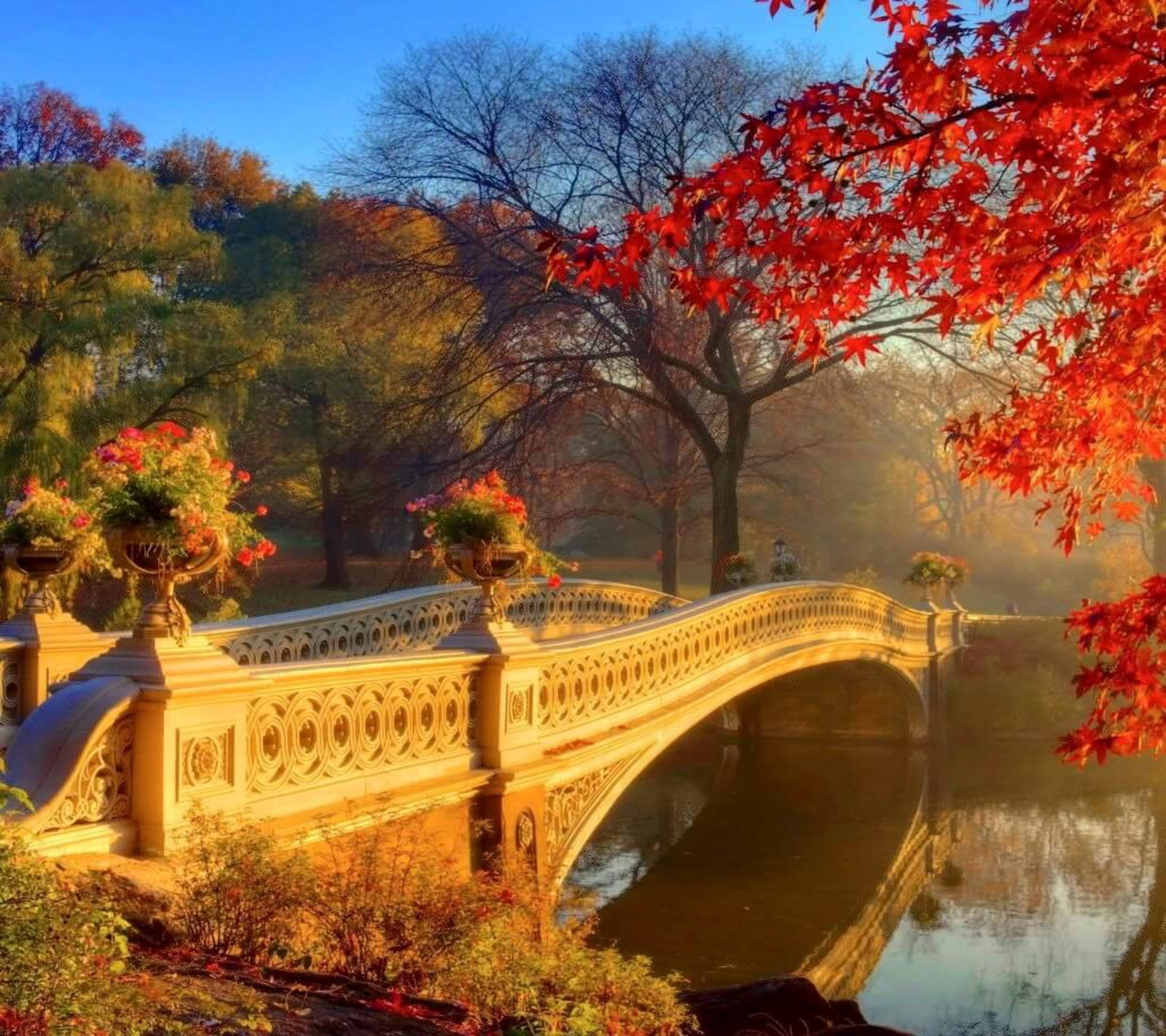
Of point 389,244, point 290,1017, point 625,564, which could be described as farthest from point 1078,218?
point 625,564

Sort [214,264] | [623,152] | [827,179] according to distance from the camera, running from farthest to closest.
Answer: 1. [214,264]
2. [623,152]
3. [827,179]

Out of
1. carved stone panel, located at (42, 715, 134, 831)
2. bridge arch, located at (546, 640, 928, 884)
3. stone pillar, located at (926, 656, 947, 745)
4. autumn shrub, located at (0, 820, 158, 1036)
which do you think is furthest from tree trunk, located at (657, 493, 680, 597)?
autumn shrub, located at (0, 820, 158, 1036)

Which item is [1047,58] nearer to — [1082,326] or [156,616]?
[1082,326]

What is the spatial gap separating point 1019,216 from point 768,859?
14.7m

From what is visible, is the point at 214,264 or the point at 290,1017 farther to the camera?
the point at 214,264

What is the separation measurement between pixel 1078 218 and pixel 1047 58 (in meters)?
0.52

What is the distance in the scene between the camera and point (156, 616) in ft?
19.1

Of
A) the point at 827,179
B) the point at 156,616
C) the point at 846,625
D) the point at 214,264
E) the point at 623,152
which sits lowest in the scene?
the point at 846,625

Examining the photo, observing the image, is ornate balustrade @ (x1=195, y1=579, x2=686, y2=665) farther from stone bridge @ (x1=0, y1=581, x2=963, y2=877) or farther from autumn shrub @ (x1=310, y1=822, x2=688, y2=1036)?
autumn shrub @ (x1=310, y1=822, x2=688, y2=1036)

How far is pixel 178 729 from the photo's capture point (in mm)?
5691

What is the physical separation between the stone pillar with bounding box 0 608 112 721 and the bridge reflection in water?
6366mm

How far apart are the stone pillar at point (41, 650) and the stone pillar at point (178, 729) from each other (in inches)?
145

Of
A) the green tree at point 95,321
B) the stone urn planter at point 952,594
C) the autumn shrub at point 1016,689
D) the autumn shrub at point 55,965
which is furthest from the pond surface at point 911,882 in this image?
the green tree at point 95,321

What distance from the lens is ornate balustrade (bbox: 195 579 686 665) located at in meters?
11.9
